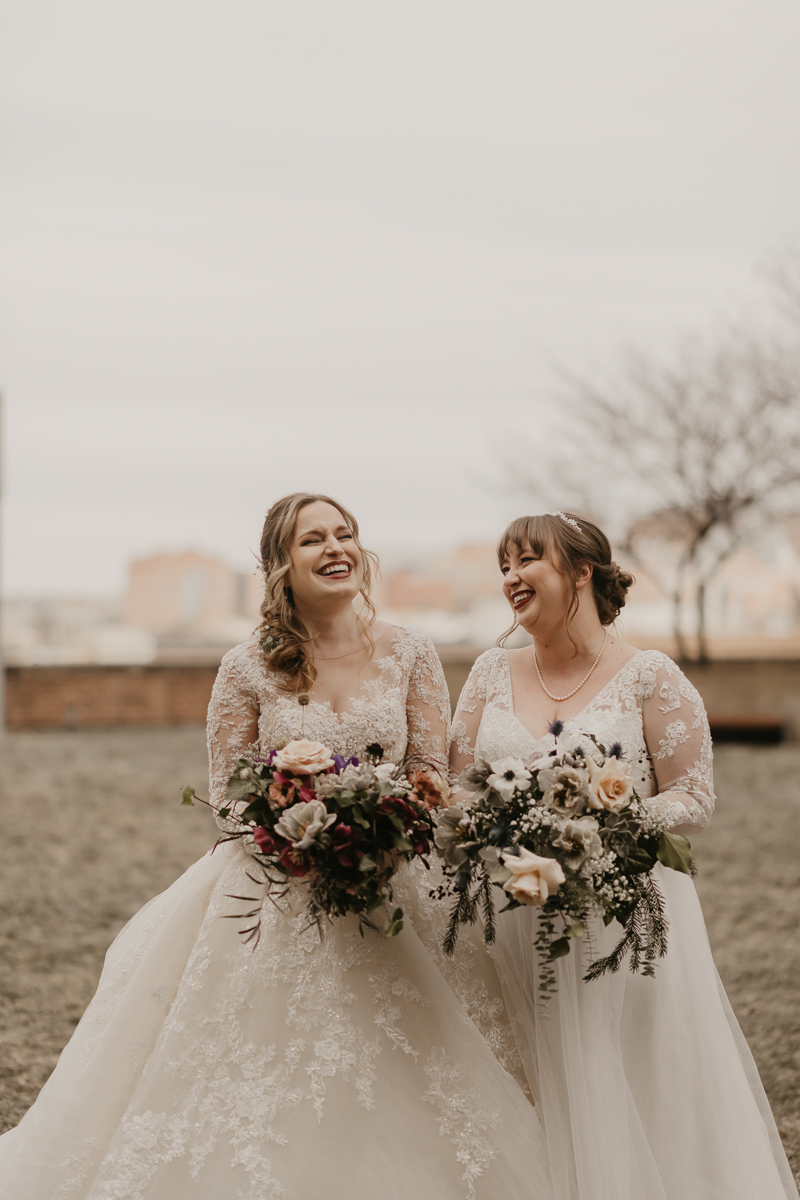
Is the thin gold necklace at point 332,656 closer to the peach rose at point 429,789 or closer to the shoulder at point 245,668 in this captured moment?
the shoulder at point 245,668

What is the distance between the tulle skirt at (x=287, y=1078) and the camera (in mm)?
2768

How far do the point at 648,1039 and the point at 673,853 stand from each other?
0.67 metres

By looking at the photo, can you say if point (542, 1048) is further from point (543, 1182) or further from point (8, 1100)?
point (8, 1100)

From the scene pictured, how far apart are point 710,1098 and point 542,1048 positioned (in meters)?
0.49

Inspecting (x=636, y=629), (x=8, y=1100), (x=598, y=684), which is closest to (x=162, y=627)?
(x=636, y=629)

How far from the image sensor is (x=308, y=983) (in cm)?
300

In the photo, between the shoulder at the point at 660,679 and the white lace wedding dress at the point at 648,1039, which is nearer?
the white lace wedding dress at the point at 648,1039

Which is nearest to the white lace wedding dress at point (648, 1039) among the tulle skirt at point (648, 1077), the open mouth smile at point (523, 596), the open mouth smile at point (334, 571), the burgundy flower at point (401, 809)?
the tulle skirt at point (648, 1077)

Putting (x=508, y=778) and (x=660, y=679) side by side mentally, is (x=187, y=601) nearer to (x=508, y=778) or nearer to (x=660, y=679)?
(x=660, y=679)

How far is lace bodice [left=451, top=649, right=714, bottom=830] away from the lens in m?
3.16

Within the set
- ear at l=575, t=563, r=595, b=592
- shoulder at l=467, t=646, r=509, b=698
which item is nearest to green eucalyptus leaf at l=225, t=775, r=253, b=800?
shoulder at l=467, t=646, r=509, b=698

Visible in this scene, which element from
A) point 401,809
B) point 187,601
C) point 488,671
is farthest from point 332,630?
point 187,601

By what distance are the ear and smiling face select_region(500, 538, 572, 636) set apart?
4cm

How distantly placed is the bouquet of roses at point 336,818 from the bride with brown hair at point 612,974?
1.68ft
